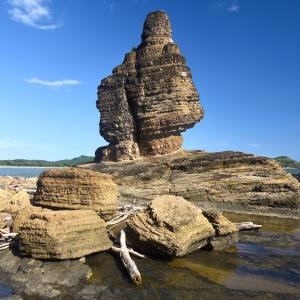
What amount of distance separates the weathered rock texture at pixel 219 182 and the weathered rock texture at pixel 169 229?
13.3m

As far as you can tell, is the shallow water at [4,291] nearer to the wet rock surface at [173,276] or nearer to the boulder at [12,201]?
the wet rock surface at [173,276]

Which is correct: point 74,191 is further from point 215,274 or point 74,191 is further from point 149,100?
point 149,100

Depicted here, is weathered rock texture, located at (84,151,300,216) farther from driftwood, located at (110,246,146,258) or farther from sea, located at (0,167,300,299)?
driftwood, located at (110,246,146,258)

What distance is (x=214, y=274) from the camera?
11789mm

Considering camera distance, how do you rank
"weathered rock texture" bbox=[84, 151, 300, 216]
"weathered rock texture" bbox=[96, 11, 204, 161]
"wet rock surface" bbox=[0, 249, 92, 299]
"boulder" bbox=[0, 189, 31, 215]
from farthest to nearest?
"weathered rock texture" bbox=[96, 11, 204, 161]
"weathered rock texture" bbox=[84, 151, 300, 216]
"boulder" bbox=[0, 189, 31, 215]
"wet rock surface" bbox=[0, 249, 92, 299]

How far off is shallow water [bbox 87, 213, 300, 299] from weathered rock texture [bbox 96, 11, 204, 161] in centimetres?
2057

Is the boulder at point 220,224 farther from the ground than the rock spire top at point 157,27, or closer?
closer

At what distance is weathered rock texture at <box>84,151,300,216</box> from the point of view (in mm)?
26984

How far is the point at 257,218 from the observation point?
23.8 meters

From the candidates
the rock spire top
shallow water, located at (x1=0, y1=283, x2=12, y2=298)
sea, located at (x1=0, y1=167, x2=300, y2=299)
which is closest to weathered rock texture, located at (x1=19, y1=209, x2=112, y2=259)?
sea, located at (x1=0, y1=167, x2=300, y2=299)

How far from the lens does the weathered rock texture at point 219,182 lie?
2698 cm

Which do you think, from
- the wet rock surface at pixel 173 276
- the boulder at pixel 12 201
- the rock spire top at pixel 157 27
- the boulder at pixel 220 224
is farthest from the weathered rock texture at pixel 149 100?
the wet rock surface at pixel 173 276

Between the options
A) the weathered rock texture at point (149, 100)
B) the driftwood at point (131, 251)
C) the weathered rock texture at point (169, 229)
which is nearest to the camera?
the weathered rock texture at point (169, 229)

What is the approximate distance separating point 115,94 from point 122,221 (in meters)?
20.3
